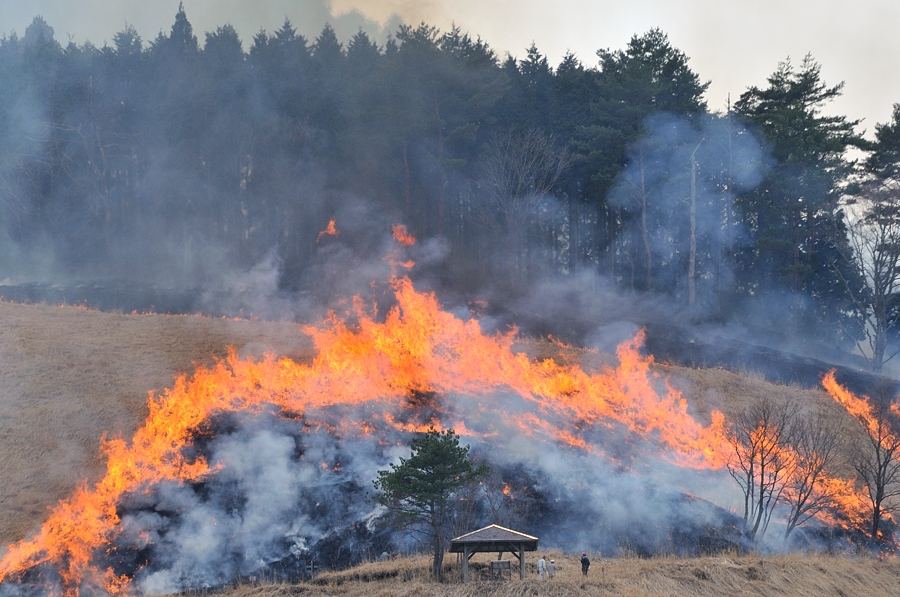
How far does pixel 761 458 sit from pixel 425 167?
33.6 meters

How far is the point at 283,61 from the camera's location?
5706 centimetres

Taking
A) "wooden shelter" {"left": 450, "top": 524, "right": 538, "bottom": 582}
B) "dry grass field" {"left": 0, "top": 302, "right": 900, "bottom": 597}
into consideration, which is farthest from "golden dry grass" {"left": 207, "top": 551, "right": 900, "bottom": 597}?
"wooden shelter" {"left": 450, "top": 524, "right": 538, "bottom": 582}

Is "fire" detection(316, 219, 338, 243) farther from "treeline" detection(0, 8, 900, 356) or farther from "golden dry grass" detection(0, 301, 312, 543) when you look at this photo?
"golden dry grass" detection(0, 301, 312, 543)

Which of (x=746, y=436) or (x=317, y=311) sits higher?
(x=317, y=311)

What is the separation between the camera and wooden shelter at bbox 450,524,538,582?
742 inches

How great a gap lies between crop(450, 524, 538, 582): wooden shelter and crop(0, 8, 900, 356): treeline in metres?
30.9

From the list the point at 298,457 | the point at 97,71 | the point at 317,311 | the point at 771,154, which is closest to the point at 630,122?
the point at 771,154

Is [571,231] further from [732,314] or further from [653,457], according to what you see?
[653,457]

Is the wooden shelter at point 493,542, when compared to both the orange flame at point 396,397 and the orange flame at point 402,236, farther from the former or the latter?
the orange flame at point 402,236

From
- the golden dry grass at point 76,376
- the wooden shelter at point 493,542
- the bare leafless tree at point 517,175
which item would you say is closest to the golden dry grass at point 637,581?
the wooden shelter at point 493,542

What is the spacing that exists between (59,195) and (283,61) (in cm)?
2126

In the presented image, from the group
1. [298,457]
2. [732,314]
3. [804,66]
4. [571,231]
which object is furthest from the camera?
[571,231]

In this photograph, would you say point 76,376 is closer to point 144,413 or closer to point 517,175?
point 144,413

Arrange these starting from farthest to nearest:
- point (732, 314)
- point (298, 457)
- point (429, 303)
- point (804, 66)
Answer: point (732, 314) < point (804, 66) < point (429, 303) < point (298, 457)
